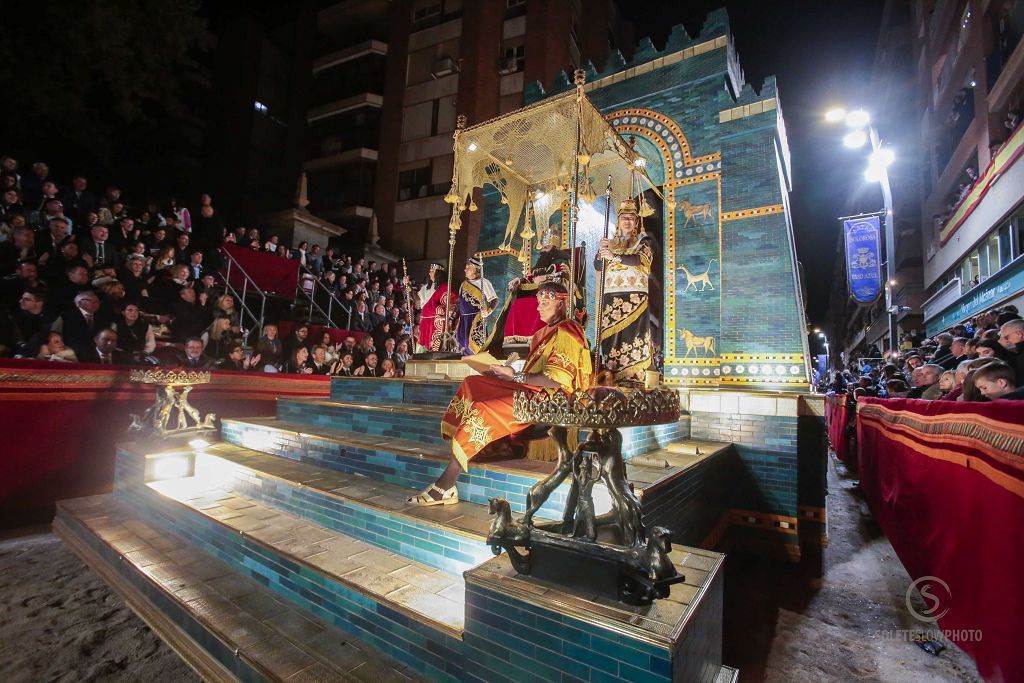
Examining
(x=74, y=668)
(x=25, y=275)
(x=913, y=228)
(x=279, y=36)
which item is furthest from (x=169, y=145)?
(x=913, y=228)

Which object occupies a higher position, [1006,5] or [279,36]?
[279,36]

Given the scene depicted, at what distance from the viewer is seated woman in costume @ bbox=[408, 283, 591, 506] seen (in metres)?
3.12

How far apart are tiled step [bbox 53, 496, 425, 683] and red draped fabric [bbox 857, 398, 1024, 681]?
281 centimetres

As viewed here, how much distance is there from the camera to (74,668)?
242 centimetres

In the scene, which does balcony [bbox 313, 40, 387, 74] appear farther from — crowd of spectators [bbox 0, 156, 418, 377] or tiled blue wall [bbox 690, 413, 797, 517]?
tiled blue wall [bbox 690, 413, 797, 517]

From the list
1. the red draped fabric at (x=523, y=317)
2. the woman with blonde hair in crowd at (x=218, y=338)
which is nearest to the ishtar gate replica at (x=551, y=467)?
the red draped fabric at (x=523, y=317)

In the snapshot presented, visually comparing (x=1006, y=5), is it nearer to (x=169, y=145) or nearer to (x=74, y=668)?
(x=74, y=668)

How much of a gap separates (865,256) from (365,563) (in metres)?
18.5

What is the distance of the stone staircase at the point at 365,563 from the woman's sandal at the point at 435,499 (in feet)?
0.25

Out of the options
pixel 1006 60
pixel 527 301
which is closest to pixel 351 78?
pixel 527 301

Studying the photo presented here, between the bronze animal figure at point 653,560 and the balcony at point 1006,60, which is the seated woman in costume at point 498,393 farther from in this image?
the balcony at point 1006,60

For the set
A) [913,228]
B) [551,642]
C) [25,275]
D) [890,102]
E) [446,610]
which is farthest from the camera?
[890,102]

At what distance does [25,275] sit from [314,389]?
12.8 feet

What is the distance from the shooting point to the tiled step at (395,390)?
5109 millimetres
